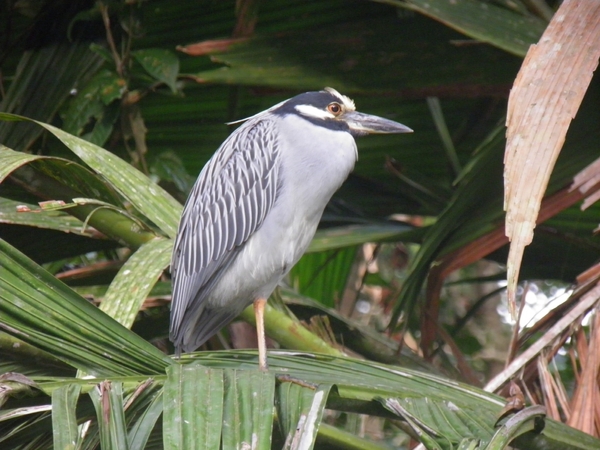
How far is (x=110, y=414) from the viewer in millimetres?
1310

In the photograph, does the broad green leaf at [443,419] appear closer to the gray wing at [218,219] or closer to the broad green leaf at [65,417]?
the broad green leaf at [65,417]

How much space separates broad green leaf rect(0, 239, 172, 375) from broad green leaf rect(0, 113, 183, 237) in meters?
0.71

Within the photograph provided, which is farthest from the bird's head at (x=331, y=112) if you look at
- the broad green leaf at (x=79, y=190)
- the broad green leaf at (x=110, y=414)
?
the broad green leaf at (x=110, y=414)

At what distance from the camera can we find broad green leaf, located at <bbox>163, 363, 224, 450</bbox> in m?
1.25

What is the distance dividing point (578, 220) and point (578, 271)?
0.73ft

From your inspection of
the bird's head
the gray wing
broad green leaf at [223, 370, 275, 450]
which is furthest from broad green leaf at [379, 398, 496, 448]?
the bird's head

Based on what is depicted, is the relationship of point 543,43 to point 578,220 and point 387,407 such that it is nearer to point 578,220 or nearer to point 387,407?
point 387,407

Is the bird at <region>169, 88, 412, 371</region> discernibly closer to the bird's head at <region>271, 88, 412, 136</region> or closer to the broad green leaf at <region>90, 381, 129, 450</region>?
the bird's head at <region>271, 88, 412, 136</region>

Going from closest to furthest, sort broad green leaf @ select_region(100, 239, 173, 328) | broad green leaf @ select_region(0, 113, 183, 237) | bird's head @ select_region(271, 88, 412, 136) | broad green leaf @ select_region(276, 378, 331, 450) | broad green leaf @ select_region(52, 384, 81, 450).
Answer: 1. broad green leaf @ select_region(52, 384, 81, 450)
2. broad green leaf @ select_region(276, 378, 331, 450)
3. broad green leaf @ select_region(100, 239, 173, 328)
4. broad green leaf @ select_region(0, 113, 183, 237)
5. bird's head @ select_region(271, 88, 412, 136)

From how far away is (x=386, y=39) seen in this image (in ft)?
8.70

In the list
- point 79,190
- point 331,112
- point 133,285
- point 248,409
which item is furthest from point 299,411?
point 331,112

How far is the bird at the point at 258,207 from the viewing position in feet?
8.38

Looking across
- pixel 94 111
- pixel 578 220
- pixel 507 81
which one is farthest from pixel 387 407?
pixel 94 111

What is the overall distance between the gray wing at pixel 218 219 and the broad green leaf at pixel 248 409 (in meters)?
0.92
